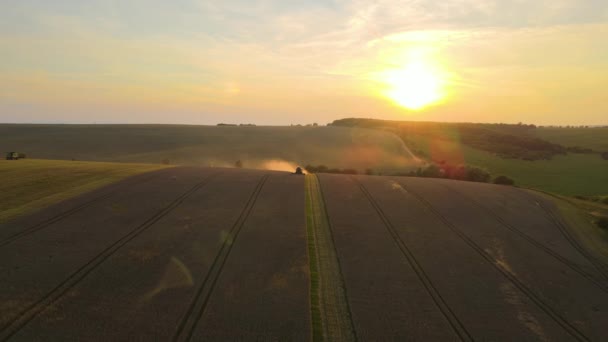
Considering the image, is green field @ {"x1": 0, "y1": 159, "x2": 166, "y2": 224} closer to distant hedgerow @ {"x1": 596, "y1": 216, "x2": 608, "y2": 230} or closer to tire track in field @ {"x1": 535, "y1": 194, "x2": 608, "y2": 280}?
Answer: tire track in field @ {"x1": 535, "y1": 194, "x2": 608, "y2": 280}

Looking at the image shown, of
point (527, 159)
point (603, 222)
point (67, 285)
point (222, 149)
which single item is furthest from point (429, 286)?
point (527, 159)

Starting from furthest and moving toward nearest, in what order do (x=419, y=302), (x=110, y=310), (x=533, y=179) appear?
(x=533, y=179) → (x=419, y=302) → (x=110, y=310)

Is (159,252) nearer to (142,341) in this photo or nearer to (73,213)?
(142,341)

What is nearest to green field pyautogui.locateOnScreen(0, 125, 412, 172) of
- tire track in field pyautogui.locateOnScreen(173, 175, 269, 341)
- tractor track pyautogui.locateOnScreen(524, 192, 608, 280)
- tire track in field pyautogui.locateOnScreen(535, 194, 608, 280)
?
tractor track pyautogui.locateOnScreen(524, 192, 608, 280)

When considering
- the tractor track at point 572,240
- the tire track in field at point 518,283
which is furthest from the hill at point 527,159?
the tire track in field at point 518,283

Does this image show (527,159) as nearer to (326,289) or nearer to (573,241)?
(573,241)

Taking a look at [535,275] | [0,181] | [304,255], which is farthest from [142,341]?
[0,181]

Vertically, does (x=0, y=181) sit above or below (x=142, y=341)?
above
